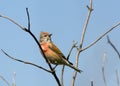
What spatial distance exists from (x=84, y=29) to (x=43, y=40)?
3.07 meters

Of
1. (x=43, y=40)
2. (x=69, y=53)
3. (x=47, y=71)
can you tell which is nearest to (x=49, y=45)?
(x=43, y=40)

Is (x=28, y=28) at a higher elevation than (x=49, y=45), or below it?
below

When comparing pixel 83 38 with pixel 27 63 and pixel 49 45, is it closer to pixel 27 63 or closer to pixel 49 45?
pixel 27 63

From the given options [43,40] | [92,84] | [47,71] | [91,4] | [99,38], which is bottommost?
[92,84]

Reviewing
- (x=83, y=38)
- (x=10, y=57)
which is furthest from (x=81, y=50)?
(x=10, y=57)

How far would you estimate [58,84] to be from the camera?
324 centimetres

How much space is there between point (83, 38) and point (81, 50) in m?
0.13

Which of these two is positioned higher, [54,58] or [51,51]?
[51,51]

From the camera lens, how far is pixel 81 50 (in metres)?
3.70

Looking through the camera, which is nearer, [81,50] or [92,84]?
[92,84]

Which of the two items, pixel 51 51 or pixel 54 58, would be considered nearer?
pixel 54 58

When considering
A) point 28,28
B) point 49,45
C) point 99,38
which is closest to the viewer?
point 28,28

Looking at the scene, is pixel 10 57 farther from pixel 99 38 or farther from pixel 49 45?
pixel 49 45

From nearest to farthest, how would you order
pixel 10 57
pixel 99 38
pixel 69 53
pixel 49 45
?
pixel 10 57, pixel 99 38, pixel 69 53, pixel 49 45
